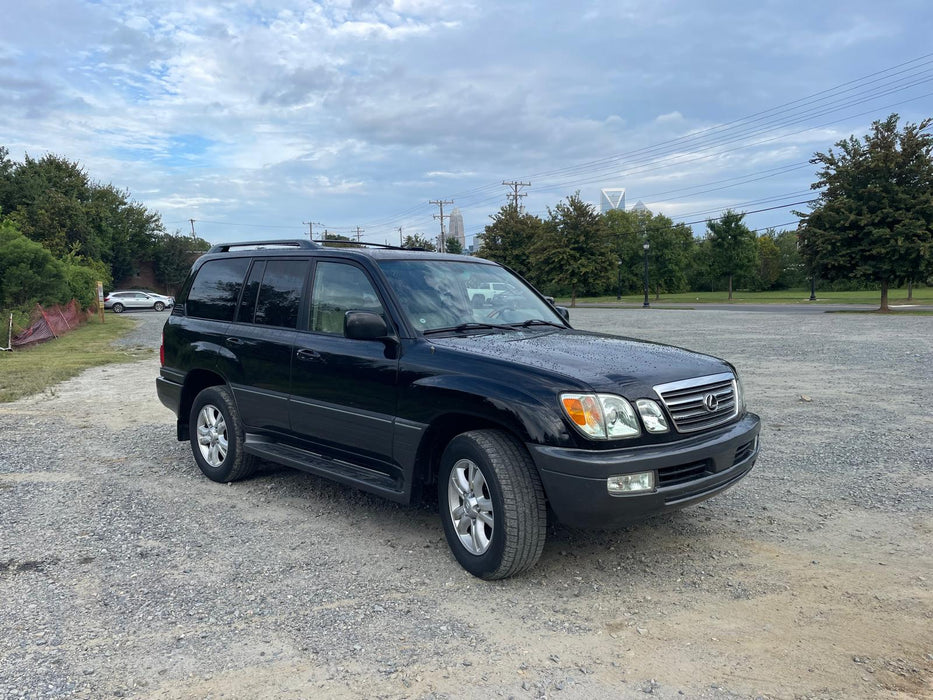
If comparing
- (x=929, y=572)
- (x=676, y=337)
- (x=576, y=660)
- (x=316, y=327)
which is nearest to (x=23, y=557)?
(x=316, y=327)

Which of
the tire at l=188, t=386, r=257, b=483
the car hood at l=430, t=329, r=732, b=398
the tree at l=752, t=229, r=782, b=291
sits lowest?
the tire at l=188, t=386, r=257, b=483

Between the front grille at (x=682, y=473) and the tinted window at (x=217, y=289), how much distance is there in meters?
3.71

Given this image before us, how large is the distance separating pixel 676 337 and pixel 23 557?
677 inches

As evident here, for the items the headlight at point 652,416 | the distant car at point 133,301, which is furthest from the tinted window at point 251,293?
the distant car at point 133,301

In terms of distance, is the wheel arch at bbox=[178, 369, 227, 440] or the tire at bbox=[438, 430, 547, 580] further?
the wheel arch at bbox=[178, 369, 227, 440]

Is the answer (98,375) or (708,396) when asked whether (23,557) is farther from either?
(98,375)

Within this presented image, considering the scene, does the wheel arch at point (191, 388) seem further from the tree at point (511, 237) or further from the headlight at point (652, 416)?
the tree at point (511, 237)

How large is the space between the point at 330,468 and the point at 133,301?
162 feet

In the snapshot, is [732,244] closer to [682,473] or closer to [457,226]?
[682,473]

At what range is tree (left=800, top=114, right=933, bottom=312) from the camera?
2733 centimetres

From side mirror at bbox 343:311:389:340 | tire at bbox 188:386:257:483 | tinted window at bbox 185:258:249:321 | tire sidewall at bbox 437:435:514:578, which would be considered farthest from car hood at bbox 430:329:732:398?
tinted window at bbox 185:258:249:321

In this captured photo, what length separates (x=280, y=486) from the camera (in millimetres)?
5812

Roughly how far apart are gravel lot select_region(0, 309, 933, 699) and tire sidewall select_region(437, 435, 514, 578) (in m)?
0.11

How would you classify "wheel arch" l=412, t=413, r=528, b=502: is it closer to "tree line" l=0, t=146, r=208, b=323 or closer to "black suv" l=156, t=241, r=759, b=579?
"black suv" l=156, t=241, r=759, b=579
